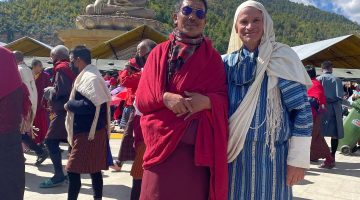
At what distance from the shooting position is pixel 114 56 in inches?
649

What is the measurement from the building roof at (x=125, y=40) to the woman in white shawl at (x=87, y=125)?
10536mm

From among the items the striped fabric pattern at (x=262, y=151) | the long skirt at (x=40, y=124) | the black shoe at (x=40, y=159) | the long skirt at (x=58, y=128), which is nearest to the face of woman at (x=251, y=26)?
the striped fabric pattern at (x=262, y=151)

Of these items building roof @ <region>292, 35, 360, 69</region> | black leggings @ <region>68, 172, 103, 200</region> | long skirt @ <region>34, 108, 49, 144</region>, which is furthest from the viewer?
building roof @ <region>292, 35, 360, 69</region>

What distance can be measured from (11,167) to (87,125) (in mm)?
967

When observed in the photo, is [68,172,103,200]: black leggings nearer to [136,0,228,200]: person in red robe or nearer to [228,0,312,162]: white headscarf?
[136,0,228,200]: person in red robe

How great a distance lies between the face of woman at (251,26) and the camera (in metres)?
2.46

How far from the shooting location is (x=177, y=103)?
2.25 metres

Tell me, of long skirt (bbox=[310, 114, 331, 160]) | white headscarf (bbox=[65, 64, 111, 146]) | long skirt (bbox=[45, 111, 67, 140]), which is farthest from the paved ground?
white headscarf (bbox=[65, 64, 111, 146])

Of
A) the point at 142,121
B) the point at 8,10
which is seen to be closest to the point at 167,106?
the point at 142,121

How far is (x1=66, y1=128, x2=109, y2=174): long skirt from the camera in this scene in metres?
3.90

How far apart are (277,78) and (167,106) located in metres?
0.63

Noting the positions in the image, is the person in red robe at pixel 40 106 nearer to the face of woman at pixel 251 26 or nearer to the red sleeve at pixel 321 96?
the red sleeve at pixel 321 96

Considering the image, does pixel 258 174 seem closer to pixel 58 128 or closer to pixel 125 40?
pixel 58 128

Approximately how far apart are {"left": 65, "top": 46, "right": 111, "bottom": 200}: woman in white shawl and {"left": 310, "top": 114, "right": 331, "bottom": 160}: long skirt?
4.04 meters
